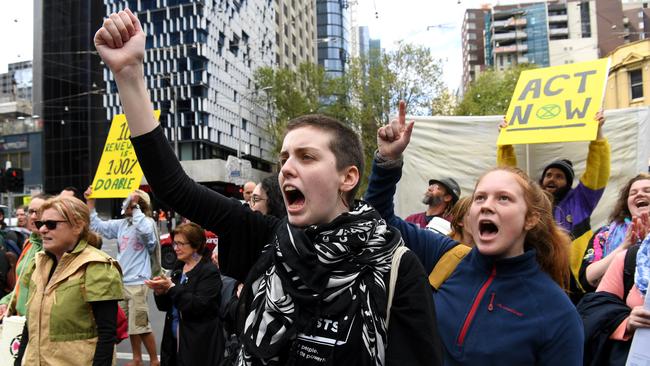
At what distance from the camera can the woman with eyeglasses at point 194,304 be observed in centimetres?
408

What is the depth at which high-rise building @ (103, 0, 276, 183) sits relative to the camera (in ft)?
119

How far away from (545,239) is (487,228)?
0.25 metres

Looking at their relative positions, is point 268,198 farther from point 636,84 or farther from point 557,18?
point 557,18

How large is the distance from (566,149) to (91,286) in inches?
215

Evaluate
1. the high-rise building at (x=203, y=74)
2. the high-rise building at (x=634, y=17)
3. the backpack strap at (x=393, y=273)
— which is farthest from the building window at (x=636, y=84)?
the high-rise building at (x=634, y=17)

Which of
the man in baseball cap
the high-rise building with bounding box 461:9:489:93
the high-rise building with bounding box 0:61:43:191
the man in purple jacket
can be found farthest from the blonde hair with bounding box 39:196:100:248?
the high-rise building with bounding box 461:9:489:93

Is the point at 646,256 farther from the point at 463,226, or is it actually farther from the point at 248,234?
the point at 248,234

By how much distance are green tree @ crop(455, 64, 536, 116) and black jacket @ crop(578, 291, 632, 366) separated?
33.4 metres

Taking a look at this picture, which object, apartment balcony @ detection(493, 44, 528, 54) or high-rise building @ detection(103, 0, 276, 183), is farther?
apartment balcony @ detection(493, 44, 528, 54)

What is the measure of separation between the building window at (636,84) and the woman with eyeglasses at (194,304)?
33.2 meters

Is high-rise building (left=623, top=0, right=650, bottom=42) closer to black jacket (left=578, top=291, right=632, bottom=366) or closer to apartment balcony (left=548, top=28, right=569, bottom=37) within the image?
apartment balcony (left=548, top=28, right=569, bottom=37)

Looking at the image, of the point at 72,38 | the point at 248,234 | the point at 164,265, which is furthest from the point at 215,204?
the point at 72,38

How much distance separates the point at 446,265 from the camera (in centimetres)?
236

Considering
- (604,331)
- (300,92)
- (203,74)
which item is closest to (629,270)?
(604,331)
